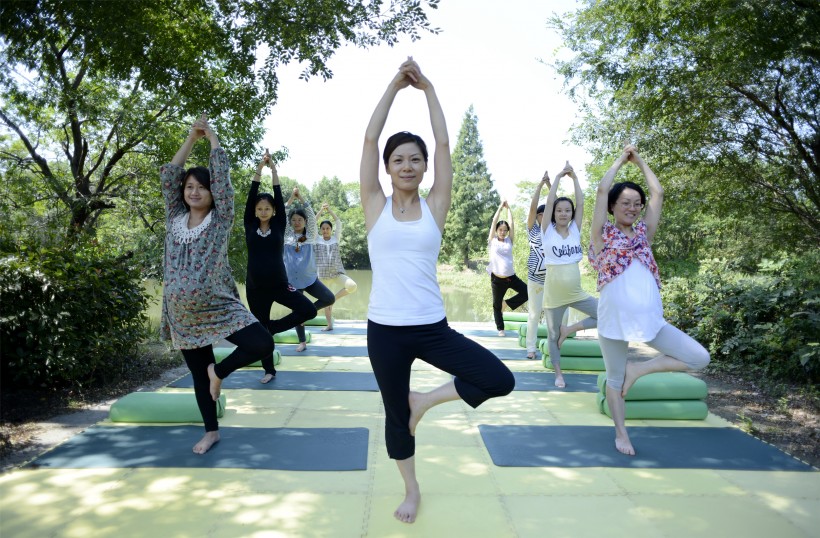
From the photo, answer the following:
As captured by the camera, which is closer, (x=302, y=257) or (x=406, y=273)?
(x=406, y=273)

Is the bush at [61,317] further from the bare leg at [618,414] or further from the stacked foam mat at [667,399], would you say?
the stacked foam mat at [667,399]

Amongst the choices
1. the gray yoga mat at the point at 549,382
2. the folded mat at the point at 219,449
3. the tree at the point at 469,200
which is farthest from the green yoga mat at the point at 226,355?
the tree at the point at 469,200

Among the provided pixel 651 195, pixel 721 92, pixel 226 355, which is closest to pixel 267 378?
pixel 226 355

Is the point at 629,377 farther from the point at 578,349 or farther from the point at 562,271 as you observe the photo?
the point at 578,349

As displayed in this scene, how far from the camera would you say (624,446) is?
378 centimetres

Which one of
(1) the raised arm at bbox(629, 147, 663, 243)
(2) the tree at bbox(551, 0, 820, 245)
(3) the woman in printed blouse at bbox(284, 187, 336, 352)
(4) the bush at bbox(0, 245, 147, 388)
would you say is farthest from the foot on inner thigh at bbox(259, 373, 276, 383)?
(2) the tree at bbox(551, 0, 820, 245)

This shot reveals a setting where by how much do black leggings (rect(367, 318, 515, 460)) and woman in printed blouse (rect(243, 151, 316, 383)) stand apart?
2.75 m

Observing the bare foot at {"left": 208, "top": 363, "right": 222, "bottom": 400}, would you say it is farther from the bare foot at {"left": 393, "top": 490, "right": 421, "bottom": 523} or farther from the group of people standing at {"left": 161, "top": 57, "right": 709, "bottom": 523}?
the bare foot at {"left": 393, "top": 490, "right": 421, "bottom": 523}

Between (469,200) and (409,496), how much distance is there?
41.7 meters

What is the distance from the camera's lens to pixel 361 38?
257 inches

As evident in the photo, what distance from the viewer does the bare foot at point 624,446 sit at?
12.2 ft

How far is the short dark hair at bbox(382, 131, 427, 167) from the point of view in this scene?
2773 mm

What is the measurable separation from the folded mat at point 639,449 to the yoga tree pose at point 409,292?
1.07 m

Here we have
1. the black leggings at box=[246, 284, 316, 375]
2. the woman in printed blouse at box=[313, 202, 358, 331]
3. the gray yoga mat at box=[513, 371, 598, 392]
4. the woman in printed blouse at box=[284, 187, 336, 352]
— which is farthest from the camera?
the woman in printed blouse at box=[313, 202, 358, 331]
